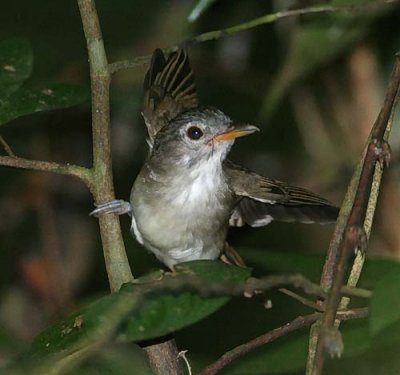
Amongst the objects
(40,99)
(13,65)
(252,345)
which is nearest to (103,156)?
(40,99)

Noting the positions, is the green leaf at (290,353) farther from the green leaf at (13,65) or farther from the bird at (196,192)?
the green leaf at (13,65)

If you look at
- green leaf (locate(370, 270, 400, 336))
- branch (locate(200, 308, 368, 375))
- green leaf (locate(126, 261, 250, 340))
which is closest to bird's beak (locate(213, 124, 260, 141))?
branch (locate(200, 308, 368, 375))

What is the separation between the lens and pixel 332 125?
593 centimetres

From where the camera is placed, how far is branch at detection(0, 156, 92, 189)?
2592 mm

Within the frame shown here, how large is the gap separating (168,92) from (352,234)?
2.21 m

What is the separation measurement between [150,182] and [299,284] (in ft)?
6.34

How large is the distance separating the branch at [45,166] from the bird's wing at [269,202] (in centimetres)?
92

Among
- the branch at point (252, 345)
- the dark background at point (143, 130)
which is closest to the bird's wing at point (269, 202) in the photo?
the dark background at point (143, 130)

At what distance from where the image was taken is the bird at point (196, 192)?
3648mm

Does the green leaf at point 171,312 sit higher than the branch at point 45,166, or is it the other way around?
the branch at point 45,166

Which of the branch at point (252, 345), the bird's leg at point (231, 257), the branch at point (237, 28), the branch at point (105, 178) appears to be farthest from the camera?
the bird's leg at point (231, 257)

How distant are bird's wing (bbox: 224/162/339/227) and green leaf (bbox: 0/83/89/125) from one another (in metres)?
0.81

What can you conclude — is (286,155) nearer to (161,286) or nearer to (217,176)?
(217,176)

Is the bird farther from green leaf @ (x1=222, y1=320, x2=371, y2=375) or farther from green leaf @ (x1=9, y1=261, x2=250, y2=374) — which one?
green leaf @ (x1=9, y1=261, x2=250, y2=374)
